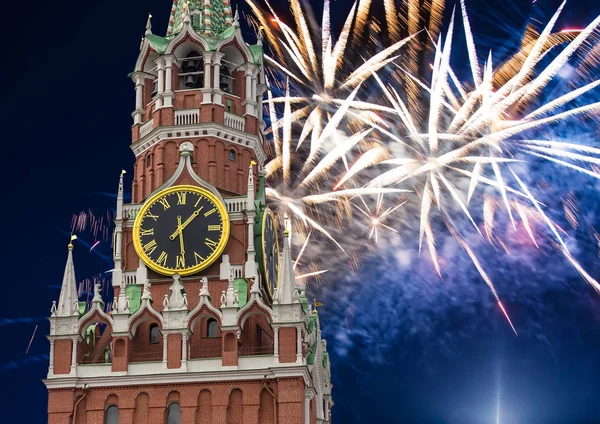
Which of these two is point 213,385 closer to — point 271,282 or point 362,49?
point 271,282

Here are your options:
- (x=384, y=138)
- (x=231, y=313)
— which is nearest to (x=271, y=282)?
(x=231, y=313)

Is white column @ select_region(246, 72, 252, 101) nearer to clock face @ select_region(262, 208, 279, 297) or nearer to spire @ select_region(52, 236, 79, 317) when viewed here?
clock face @ select_region(262, 208, 279, 297)

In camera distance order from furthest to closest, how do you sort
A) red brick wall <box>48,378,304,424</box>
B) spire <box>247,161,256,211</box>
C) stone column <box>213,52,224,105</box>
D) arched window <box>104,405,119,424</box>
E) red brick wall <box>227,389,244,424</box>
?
stone column <box>213,52,224,105</box> → spire <box>247,161,256,211</box> → arched window <box>104,405,119,424</box> → red brick wall <box>227,389,244,424</box> → red brick wall <box>48,378,304,424</box>

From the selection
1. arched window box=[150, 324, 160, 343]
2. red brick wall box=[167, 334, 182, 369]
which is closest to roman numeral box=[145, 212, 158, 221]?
arched window box=[150, 324, 160, 343]

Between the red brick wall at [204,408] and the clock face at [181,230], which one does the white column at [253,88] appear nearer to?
the clock face at [181,230]

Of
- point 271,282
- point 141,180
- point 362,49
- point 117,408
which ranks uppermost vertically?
point 362,49
